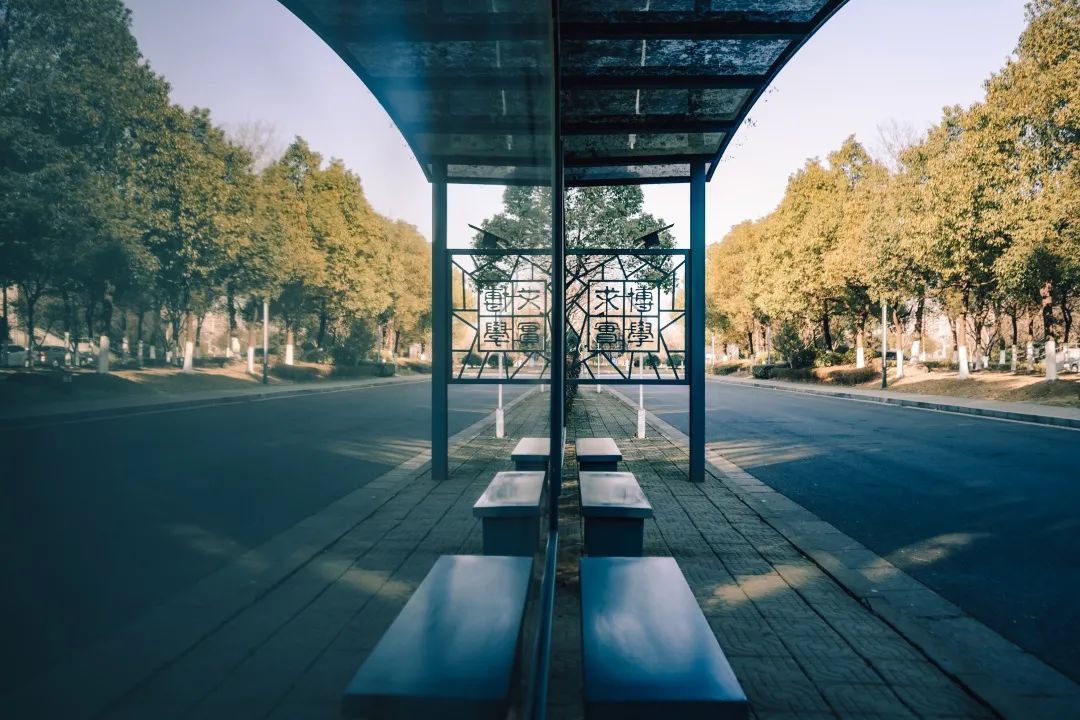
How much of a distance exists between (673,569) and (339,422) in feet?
43.6

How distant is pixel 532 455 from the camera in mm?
5113

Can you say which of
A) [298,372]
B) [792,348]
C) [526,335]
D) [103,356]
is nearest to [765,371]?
[792,348]

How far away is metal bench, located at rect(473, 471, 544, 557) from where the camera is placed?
3.35 metres

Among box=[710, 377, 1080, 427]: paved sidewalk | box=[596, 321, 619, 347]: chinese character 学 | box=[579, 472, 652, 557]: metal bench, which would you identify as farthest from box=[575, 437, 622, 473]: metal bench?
box=[710, 377, 1080, 427]: paved sidewalk

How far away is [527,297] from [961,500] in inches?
194

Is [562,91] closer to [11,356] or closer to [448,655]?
[448,655]

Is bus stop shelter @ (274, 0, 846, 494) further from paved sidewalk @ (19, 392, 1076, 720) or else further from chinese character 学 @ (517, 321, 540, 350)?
paved sidewalk @ (19, 392, 1076, 720)

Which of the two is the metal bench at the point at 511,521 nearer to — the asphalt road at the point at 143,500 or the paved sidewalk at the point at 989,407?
the asphalt road at the point at 143,500

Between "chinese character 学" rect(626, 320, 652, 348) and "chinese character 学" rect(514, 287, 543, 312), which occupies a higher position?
"chinese character 学" rect(514, 287, 543, 312)

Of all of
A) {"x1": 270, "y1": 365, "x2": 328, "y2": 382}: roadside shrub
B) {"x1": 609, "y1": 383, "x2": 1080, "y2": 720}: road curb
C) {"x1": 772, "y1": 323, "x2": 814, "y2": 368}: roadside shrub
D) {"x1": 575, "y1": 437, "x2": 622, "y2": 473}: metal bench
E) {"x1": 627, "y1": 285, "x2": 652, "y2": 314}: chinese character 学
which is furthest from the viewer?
{"x1": 772, "y1": 323, "x2": 814, "y2": 368}: roadside shrub

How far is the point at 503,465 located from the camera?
841 centimetres

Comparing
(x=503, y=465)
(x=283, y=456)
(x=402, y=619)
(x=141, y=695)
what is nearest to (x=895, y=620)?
(x=402, y=619)

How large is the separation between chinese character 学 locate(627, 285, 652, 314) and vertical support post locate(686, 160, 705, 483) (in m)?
0.45

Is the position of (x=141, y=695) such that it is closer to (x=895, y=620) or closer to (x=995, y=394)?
(x=895, y=620)
